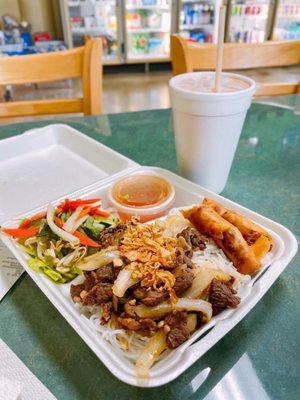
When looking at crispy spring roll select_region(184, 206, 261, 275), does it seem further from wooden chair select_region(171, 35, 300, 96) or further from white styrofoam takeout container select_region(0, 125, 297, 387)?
wooden chair select_region(171, 35, 300, 96)

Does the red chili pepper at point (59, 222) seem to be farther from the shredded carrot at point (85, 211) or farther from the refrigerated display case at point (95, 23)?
the refrigerated display case at point (95, 23)

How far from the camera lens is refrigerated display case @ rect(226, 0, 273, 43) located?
5.27 metres

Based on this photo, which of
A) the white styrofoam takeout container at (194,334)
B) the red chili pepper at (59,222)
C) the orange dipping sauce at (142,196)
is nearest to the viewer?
the white styrofoam takeout container at (194,334)

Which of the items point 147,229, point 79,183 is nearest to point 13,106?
point 79,183

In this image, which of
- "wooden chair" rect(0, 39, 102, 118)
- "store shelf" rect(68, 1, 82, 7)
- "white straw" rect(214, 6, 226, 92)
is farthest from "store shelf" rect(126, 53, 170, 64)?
"white straw" rect(214, 6, 226, 92)

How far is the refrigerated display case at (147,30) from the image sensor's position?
5.01 metres

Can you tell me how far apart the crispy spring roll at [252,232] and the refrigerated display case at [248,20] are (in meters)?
5.44

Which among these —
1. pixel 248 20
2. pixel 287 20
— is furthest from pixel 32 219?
pixel 287 20

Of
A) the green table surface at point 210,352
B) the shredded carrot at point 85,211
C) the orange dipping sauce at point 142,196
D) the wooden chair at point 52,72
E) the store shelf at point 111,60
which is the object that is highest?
the wooden chair at point 52,72

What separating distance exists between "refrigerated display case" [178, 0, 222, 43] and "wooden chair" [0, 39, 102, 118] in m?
4.10

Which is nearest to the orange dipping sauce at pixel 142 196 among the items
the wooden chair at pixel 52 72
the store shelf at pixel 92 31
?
the wooden chair at pixel 52 72

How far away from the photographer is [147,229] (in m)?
0.69

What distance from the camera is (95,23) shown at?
503 cm

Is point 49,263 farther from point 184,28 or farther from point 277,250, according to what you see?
point 184,28
